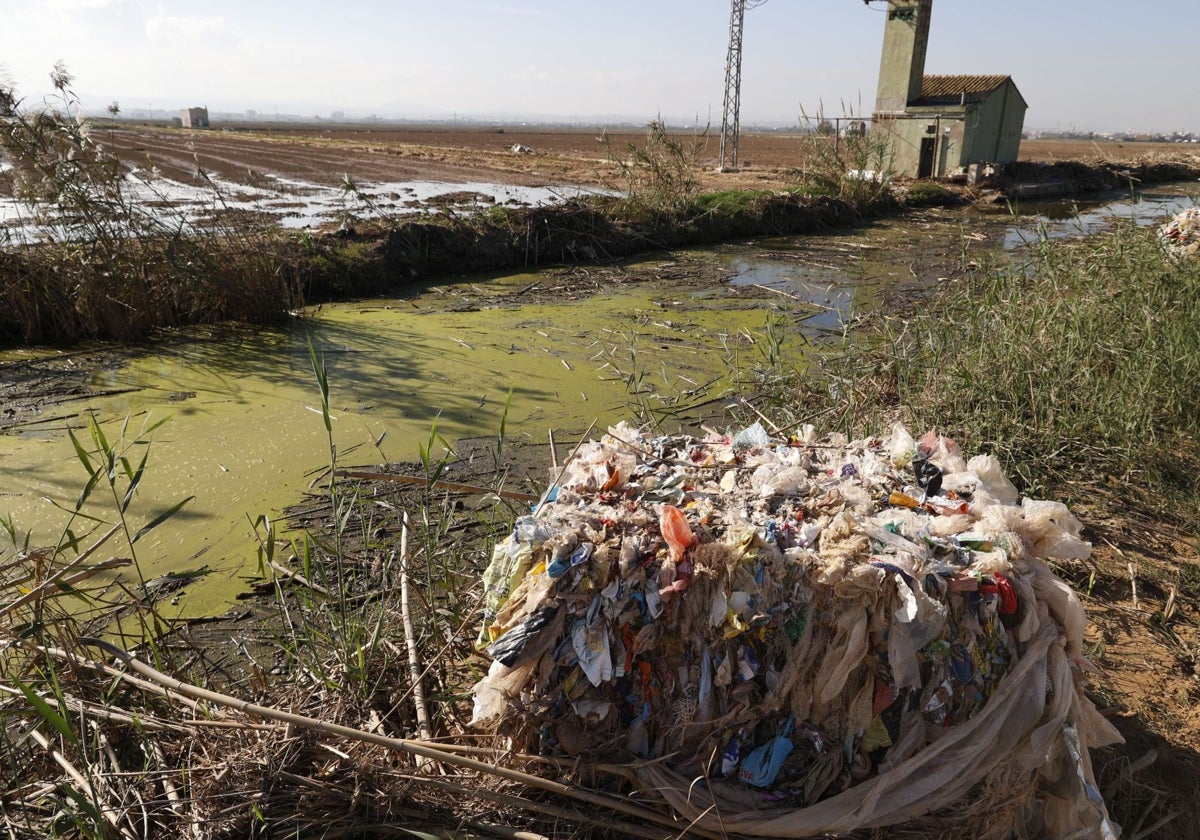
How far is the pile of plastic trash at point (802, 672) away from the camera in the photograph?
1598mm

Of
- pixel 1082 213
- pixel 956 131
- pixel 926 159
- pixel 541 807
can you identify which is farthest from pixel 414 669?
pixel 926 159

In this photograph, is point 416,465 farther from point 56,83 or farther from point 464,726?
point 56,83

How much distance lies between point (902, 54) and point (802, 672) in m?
20.9

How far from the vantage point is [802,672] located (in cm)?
162

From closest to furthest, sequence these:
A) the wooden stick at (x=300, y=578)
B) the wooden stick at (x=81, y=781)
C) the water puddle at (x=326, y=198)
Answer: the wooden stick at (x=81, y=781) < the wooden stick at (x=300, y=578) < the water puddle at (x=326, y=198)

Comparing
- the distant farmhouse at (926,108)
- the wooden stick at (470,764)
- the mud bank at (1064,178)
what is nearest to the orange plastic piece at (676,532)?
the wooden stick at (470,764)

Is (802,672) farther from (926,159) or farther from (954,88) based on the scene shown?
(954,88)

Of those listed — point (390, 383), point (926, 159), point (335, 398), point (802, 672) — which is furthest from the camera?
point (926, 159)

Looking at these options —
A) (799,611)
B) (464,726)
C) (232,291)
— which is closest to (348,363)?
(232,291)

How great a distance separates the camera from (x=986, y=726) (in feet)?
5.33

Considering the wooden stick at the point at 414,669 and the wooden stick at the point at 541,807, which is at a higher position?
the wooden stick at the point at 414,669

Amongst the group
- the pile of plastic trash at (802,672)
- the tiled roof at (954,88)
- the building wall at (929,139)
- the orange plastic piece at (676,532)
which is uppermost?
the tiled roof at (954,88)

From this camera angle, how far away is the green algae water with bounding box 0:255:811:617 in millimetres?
3688

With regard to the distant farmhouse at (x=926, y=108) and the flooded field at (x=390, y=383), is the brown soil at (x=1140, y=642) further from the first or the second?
the distant farmhouse at (x=926, y=108)
